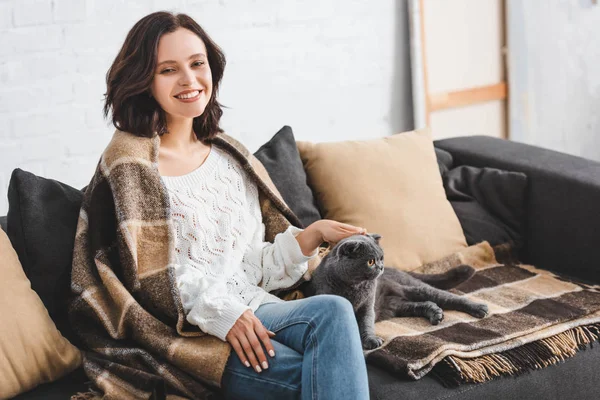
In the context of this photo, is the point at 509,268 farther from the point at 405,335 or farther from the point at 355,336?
the point at 355,336

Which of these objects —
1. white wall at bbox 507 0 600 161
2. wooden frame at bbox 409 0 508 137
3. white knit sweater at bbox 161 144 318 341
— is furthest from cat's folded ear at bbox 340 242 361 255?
white wall at bbox 507 0 600 161

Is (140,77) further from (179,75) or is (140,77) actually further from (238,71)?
(238,71)

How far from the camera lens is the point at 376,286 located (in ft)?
7.17

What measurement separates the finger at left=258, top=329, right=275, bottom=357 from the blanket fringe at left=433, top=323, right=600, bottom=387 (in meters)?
0.43

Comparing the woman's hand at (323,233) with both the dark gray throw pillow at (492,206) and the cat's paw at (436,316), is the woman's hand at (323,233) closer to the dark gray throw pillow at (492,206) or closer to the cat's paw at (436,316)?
the cat's paw at (436,316)

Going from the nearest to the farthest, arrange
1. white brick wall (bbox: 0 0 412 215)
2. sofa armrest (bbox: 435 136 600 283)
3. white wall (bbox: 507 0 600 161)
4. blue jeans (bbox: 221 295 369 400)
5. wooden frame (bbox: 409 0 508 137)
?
blue jeans (bbox: 221 295 369 400)
sofa armrest (bbox: 435 136 600 283)
white brick wall (bbox: 0 0 412 215)
wooden frame (bbox: 409 0 508 137)
white wall (bbox: 507 0 600 161)

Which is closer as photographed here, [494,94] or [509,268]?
[509,268]

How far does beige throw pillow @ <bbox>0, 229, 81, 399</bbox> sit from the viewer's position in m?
1.87

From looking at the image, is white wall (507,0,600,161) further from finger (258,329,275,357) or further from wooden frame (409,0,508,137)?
finger (258,329,275,357)

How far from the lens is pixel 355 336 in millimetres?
1799

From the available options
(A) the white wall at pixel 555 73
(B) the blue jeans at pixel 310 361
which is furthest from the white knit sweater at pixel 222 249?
(A) the white wall at pixel 555 73

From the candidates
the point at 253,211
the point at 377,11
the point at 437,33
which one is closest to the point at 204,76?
the point at 253,211

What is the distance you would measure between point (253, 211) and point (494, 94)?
206 cm

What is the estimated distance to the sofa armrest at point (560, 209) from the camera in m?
2.55
